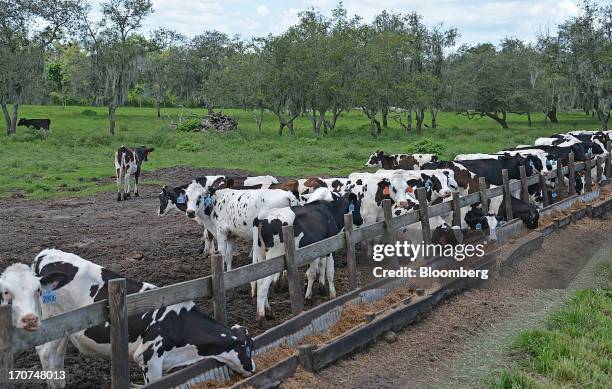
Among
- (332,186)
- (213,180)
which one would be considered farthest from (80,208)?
(332,186)

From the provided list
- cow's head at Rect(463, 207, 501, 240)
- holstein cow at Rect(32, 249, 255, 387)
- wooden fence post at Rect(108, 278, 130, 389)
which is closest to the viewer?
wooden fence post at Rect(108, 278, 130, 389)

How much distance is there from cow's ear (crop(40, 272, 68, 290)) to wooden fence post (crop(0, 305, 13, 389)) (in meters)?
1.61

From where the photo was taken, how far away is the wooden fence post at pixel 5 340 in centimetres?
489

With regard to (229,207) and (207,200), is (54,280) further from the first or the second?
(207,200)

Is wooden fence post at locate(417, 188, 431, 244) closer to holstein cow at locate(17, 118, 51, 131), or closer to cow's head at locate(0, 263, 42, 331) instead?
cow's head at locate(0, 263, 42, 331)

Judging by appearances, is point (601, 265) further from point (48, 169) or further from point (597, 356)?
point (48, 169)

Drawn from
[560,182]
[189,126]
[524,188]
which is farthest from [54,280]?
[189,126]

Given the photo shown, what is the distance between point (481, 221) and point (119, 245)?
23.8 ft

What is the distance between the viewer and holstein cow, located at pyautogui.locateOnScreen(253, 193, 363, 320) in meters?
9.41

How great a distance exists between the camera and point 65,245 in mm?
13945

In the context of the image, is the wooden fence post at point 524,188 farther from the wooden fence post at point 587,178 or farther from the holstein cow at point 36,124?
the holstein cow at point 36,124

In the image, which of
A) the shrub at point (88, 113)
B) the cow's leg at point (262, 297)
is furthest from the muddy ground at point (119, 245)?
the shrub at point (88, 113)

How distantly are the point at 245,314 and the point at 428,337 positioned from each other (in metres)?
2.53

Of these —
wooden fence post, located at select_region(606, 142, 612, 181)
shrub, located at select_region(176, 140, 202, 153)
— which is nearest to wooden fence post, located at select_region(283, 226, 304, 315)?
wooden fence post, located at select_region(606, 142, 612, 181)
